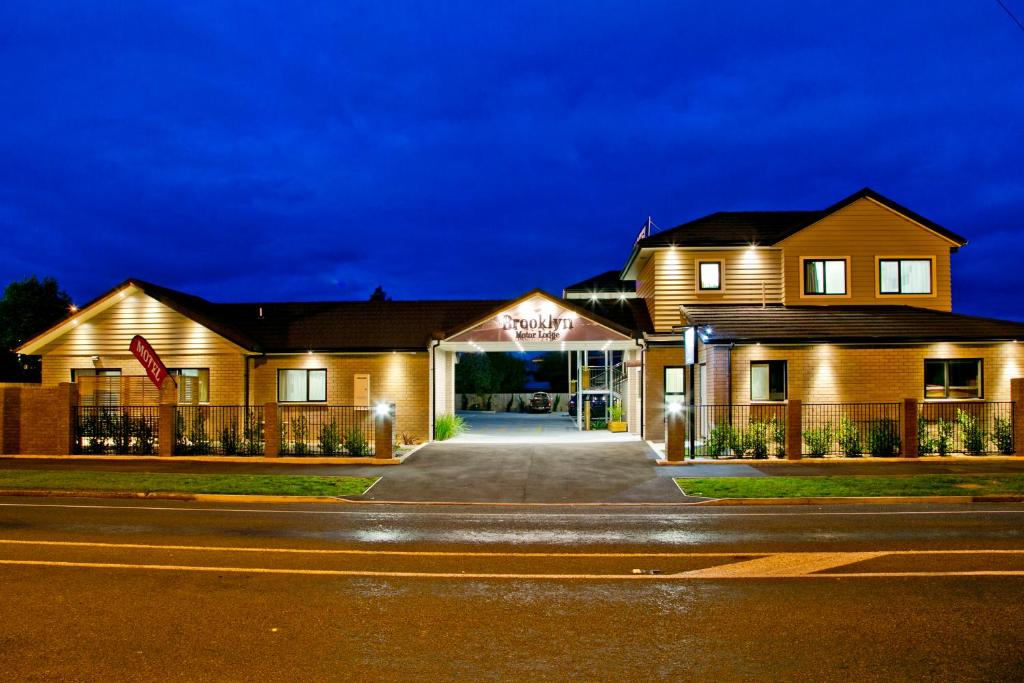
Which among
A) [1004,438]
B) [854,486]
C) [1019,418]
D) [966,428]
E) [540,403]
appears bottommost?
[540,403]

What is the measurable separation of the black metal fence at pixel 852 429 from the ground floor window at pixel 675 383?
3.96 meters

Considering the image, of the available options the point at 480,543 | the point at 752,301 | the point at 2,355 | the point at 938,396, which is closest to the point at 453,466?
the point at 480,543

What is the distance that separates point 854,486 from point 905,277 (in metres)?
13.6

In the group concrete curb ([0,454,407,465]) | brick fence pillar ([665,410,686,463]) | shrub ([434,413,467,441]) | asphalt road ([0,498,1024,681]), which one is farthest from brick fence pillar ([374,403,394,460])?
asphalt road ([0,498,1024,681])

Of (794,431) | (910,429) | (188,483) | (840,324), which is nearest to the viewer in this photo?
(188,483)

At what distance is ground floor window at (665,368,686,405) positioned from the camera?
2417 cm

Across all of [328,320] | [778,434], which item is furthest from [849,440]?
[328,320]

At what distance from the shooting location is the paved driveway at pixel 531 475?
14.8 metres

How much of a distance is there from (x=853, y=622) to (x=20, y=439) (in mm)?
22826

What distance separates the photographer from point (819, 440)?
773 inches

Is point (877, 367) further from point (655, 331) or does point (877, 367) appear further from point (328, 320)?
point (328, 320)

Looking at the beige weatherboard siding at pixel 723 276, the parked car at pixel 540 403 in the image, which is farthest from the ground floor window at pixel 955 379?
the parked car at pixel 540 403

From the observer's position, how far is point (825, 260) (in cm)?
2533

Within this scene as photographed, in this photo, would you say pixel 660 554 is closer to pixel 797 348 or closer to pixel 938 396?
pixel 797 348
